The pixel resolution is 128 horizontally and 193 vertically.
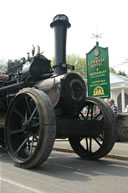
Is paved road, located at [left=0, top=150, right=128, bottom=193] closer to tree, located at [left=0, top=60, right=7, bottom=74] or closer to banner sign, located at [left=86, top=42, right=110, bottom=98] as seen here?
banner sign, located at [left=86, top=42, right=110, bottom=98]

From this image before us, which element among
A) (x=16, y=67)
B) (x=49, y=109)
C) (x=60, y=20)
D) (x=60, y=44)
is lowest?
(x=49, y=109)

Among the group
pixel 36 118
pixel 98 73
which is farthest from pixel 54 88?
pixel 98 73

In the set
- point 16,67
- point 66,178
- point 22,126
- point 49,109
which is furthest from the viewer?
point 16,67

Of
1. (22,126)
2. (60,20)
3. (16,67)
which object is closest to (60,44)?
(60,20)

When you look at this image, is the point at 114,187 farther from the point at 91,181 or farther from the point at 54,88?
the point at 54,88

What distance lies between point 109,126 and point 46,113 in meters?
1.92

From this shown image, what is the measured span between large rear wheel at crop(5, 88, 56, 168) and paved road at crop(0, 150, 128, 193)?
289mm

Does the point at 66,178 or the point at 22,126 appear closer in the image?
the point at 66,178

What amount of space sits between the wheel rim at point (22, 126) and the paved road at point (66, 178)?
0.39 m

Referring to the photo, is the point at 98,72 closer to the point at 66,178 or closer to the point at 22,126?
the point at 22,126

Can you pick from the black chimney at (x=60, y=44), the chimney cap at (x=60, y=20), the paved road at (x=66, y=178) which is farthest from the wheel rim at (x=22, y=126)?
the chimney cap at (x=60, y=20)

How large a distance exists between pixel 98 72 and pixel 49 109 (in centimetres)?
675

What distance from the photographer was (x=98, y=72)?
11.4 meters

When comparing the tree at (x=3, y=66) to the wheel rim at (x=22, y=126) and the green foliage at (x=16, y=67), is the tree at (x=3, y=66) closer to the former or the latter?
the green foliage at (x=16, y=67)
